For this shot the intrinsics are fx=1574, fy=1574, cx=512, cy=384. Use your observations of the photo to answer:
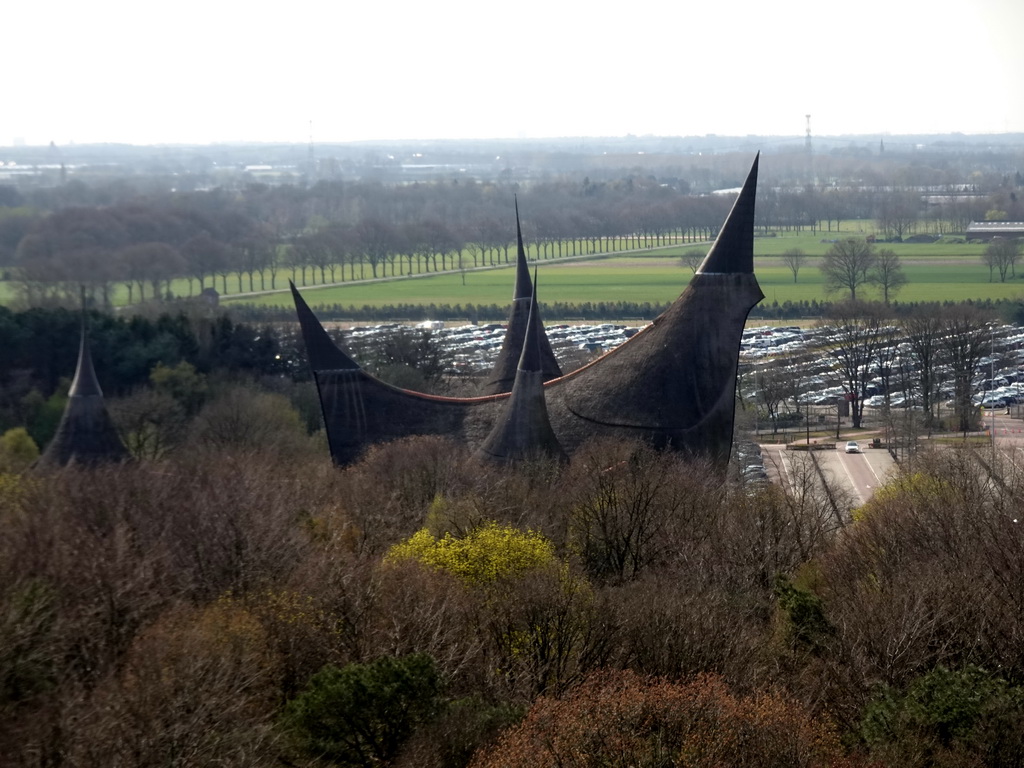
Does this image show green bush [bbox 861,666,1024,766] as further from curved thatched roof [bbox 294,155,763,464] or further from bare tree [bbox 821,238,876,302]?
bare tree [bbox 821,238,876,302]

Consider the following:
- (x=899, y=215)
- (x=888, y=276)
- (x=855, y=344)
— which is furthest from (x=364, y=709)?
(x=899, y=215)

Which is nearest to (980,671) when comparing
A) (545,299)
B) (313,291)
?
(545,299)

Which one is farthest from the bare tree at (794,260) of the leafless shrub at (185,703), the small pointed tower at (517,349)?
the leafless shrub at (185,703)

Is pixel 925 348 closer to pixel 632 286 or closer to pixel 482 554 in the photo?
pixel 482 554

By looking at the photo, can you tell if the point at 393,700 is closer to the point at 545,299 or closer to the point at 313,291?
the point at 545,299

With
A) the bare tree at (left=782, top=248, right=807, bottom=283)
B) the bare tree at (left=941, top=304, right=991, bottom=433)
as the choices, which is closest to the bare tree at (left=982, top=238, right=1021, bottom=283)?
the bare tree at (left=782, top=248, right=807, bottom=283)
